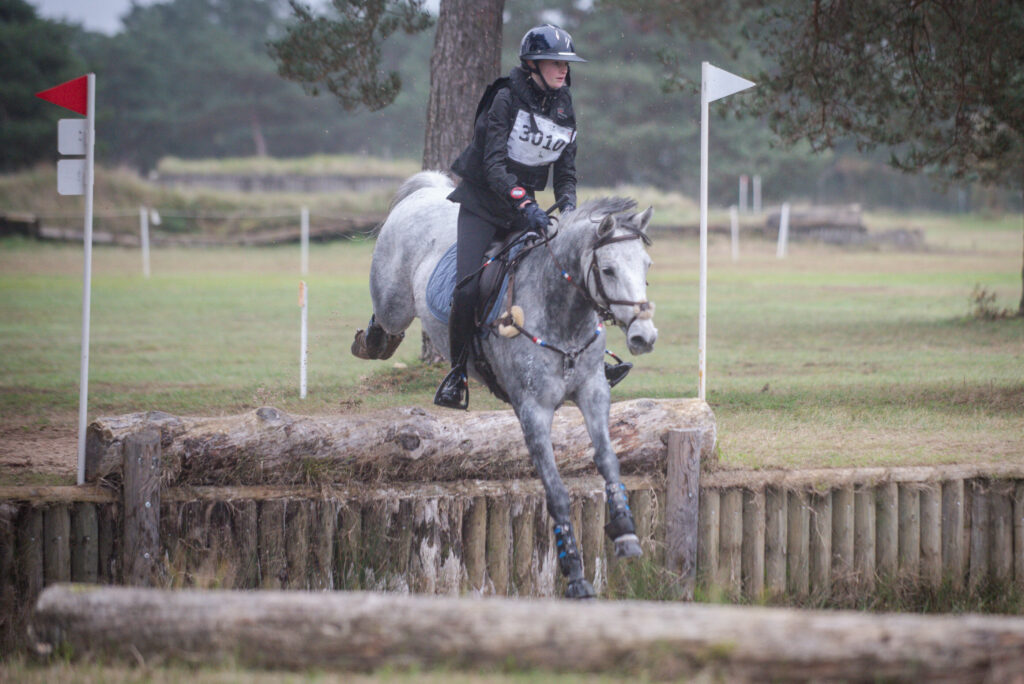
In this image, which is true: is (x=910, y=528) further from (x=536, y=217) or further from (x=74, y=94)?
(x=74, y=94)

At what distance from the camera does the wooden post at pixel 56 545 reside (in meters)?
5.88

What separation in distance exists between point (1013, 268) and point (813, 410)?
65.5ft

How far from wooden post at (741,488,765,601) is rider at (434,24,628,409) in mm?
1233

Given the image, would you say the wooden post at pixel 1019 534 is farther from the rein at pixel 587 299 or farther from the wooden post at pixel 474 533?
the wooden post at pixel 474 533

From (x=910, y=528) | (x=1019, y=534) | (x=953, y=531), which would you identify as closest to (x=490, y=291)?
(x=910, y=528)

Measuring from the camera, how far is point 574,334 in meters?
5.56

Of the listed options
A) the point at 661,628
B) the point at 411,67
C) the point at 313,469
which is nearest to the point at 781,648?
the point at 661,628

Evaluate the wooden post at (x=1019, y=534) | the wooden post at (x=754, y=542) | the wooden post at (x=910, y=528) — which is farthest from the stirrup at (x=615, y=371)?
the wooden post at (x=1019, y=534)

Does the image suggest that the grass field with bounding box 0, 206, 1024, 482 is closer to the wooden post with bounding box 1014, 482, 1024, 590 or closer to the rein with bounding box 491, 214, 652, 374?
the wooden post with bounding box 1014, 482, 1024, 590

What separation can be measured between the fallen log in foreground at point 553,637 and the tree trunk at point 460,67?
22.5ft

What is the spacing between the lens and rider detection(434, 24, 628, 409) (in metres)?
5.71

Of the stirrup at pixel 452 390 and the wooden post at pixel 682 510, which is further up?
the stirrup at pixel 452 390

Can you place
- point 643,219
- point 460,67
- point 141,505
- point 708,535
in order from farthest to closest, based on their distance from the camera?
point 460,67, point 708,535, point 141,505, point 643,219

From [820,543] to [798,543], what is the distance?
14 cm
